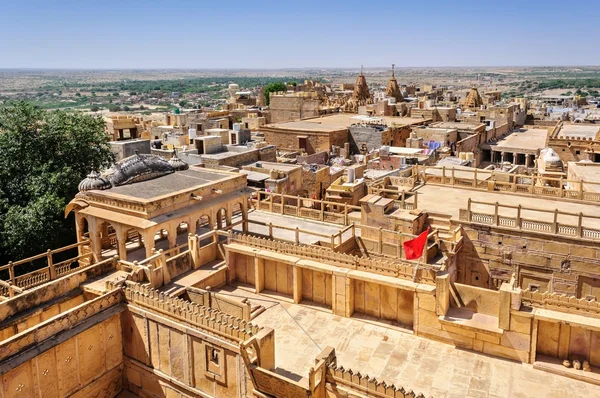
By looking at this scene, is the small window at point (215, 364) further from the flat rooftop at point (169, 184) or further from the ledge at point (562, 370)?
the ledge at point (562, 370)

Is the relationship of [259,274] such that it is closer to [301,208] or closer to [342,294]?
[342,294]

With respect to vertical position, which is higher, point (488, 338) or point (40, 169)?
point (40, 169)

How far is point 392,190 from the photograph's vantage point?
27.5 meters

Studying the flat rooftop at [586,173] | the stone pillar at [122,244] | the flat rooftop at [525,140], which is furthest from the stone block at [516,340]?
the flat rooftop at [525,140]

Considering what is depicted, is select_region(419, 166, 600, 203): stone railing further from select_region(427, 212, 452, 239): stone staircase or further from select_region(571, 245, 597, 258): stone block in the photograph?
select_region(427, 212, 452, 239): stone staircase

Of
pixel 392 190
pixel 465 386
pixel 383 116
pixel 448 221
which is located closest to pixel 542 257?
pixel 448 221

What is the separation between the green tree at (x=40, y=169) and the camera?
25.2 metres

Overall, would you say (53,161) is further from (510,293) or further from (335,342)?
(510,293)

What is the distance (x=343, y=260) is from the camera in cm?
1856

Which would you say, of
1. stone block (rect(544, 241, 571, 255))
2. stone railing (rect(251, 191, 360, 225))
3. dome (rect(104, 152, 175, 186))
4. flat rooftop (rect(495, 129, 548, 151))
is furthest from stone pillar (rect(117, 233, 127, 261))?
flat rooftop (rect(495, 129, 548, 151))

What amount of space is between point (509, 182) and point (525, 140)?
3202cm

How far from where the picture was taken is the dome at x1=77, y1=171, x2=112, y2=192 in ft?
71.7

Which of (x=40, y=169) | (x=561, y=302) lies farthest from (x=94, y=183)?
(x=561, y=302)

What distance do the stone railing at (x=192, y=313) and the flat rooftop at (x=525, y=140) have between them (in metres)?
42.8
